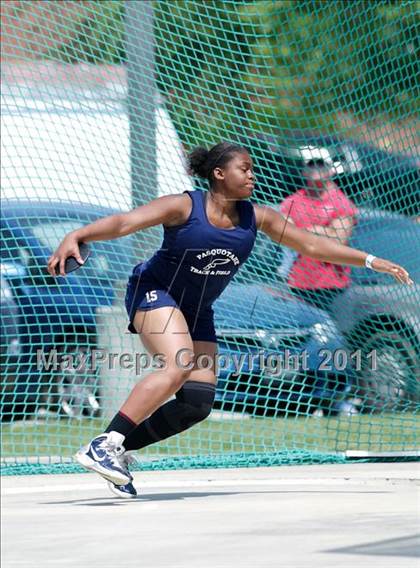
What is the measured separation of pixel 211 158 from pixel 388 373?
8.33ft

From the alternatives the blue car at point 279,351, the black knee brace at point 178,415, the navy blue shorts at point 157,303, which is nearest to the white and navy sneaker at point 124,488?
the black knee brace at point 178,415

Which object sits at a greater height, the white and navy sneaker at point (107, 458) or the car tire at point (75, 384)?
the car tire at point (75, 384)

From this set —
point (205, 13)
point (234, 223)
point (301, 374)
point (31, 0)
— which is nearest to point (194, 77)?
point (205, 13)

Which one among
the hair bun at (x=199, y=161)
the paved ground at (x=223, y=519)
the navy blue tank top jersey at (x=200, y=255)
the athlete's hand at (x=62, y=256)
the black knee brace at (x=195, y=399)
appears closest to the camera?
the paved ground at (x=223, y=519)

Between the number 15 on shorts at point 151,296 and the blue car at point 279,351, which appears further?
the blue car at point 279,351

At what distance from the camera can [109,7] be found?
9.31m

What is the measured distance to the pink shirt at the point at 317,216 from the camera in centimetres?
889

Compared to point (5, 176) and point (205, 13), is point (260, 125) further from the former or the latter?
point (5, 176)

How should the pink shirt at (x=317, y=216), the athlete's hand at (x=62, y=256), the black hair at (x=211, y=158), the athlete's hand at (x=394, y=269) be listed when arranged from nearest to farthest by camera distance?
1. the athlete's hand at (x=62, y=256)
2. the athlete's hand at (x=394, y=269)
3. the black hair at (x=211, y=158)
4. the pink shirt at (x=317, y=216)

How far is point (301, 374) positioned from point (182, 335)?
103 inches

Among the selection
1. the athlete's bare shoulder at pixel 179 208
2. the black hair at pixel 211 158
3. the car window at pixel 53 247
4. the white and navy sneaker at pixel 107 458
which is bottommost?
the white and navy sneaker at pixel 107 458

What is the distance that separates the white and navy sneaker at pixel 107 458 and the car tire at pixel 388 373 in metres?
2.47

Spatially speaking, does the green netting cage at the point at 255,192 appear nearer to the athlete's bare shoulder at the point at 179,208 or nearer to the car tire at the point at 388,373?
the car tire at the point at 388,373

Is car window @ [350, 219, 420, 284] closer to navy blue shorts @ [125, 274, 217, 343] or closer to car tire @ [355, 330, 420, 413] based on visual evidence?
car tire @ [355, 330, 420, 413]
